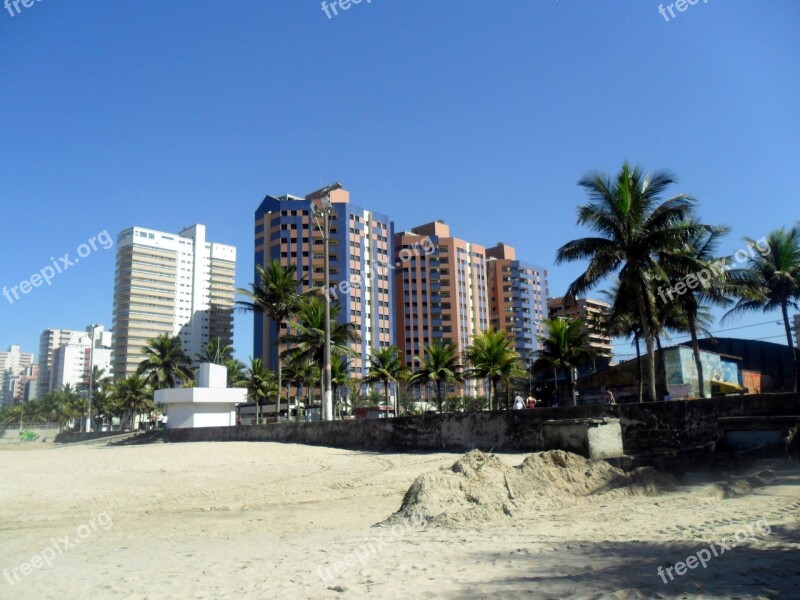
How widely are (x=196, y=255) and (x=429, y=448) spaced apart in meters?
152

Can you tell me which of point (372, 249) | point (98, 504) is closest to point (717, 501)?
point (98, 504)

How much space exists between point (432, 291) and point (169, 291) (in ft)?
229

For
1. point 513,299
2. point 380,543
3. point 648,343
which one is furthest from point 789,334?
point 513,299

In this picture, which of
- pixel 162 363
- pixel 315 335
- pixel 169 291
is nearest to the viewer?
pixel 315 335

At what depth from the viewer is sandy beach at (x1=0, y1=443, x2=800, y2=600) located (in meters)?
5.20

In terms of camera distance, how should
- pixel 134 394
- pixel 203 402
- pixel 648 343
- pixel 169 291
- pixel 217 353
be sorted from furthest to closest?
1. pixel 169 291
2. pixel 134 394
3. pixel 217 353
4. pixel 203 402
5. pixel 648 343

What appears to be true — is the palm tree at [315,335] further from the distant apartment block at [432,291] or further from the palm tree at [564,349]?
the distant apartment block at [432,291]

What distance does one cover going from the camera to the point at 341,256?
343 feet

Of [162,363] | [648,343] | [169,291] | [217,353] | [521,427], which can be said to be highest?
[169,291]

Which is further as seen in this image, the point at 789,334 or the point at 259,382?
the point at 259,382

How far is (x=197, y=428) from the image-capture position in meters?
30.5

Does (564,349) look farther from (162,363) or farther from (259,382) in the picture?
(162,363)

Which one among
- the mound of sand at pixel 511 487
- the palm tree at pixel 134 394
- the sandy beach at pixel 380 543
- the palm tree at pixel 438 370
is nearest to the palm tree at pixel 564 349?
the palm tree at pixel 438 370

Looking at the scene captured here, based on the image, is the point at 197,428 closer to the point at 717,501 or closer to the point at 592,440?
the point at 592,440
